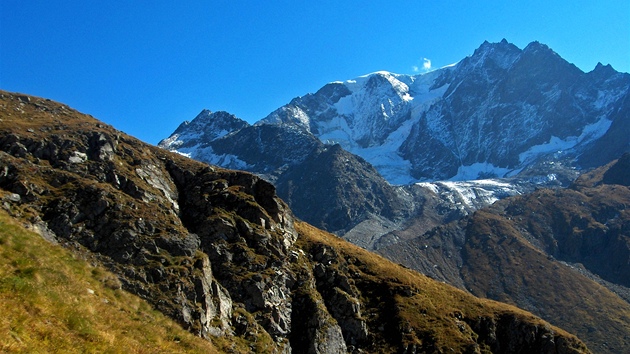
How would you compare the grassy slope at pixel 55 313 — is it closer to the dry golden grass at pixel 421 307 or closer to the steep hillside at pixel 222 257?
the steep hillside at pixel 222 257

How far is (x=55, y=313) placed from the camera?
19.7 m

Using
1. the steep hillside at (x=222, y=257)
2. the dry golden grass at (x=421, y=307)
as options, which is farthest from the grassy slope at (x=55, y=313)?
the dry golden grass at (x=421, y=307)

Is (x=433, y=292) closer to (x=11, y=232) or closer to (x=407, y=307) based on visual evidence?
(x=407, y=307)

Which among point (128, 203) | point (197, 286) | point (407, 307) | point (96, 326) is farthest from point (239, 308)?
point (96, 326)

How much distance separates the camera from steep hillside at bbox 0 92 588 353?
61.8m

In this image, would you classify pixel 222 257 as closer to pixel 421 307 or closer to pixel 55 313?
pixel 421 307

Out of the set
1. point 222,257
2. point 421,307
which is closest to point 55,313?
point 222,257

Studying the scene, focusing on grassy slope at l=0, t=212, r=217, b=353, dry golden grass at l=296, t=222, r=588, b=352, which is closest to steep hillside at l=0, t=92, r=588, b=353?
dry golden grass at l=296, t=222, r=588, b=352

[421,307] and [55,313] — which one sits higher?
[421,307]

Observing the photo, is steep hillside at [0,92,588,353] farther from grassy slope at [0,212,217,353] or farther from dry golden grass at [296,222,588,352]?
grassy slope at [0,212,217,353]

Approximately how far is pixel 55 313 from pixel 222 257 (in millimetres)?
54357

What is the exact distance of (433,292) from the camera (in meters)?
89.0

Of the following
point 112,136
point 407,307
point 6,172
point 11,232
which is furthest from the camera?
point 112,136

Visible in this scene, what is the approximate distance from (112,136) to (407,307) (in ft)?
204
